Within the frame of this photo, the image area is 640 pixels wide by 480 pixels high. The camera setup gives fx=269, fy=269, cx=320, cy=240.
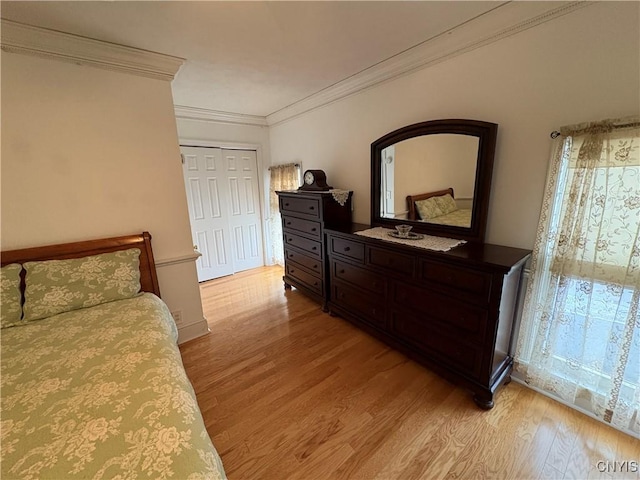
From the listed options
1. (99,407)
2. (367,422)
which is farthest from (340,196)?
(99,407)

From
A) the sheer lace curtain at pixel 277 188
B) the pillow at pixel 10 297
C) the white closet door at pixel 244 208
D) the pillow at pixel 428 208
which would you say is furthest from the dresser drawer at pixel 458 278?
the white closet door at pixel 244 208

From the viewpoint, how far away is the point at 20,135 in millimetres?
1714

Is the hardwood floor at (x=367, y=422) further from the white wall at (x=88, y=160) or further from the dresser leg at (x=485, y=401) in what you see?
the white wall at (x=88, y=160)

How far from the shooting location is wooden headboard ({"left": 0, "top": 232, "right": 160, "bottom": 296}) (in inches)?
68.9

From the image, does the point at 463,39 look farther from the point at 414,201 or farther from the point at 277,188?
the point at 277,188

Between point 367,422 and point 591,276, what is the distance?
4.97 feet

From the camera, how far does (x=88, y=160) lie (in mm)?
1923

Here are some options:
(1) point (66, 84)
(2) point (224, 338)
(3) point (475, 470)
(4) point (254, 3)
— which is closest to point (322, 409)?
(3) point (475, 470)

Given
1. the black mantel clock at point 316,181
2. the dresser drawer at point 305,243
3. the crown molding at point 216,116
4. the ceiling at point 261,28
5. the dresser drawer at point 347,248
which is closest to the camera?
the ceiling at point 261,28

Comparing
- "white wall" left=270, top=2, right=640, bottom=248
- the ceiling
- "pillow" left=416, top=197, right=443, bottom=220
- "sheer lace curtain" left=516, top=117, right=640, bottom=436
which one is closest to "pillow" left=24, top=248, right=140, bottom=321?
the ceiling

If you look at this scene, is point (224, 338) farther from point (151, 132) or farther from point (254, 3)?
point (254, 3)

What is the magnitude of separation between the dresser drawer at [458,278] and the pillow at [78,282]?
2.06 meters

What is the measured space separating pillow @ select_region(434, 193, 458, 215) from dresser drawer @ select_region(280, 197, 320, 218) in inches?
43.6

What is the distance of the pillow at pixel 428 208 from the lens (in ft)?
7.33
